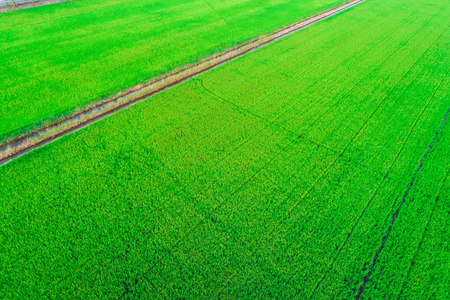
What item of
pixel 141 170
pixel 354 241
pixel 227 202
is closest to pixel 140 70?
pixel 141 170

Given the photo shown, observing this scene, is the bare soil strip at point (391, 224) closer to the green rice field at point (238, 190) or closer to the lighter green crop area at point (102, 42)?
the green rice field at point (238, 190)

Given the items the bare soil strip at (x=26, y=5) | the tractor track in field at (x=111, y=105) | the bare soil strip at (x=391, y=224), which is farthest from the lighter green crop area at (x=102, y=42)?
the bare soil strip at (x=391, y=224)

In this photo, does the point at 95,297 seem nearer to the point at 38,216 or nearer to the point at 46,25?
the point at 38,216

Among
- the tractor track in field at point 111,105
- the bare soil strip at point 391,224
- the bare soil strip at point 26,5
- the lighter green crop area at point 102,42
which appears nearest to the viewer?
the bare soil strip at point 391,224

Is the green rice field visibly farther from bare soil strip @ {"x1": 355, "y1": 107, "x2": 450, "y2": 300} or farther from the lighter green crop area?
the lighter green crop area

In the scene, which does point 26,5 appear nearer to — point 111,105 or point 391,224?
point 111,105

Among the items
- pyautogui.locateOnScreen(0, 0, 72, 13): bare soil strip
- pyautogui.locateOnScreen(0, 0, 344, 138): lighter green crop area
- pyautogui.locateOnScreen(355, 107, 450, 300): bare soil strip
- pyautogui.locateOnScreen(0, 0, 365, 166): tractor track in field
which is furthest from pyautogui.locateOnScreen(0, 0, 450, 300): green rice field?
pyautogui.locateOnScreen(0, 0, 72, 13): bare soil strip
